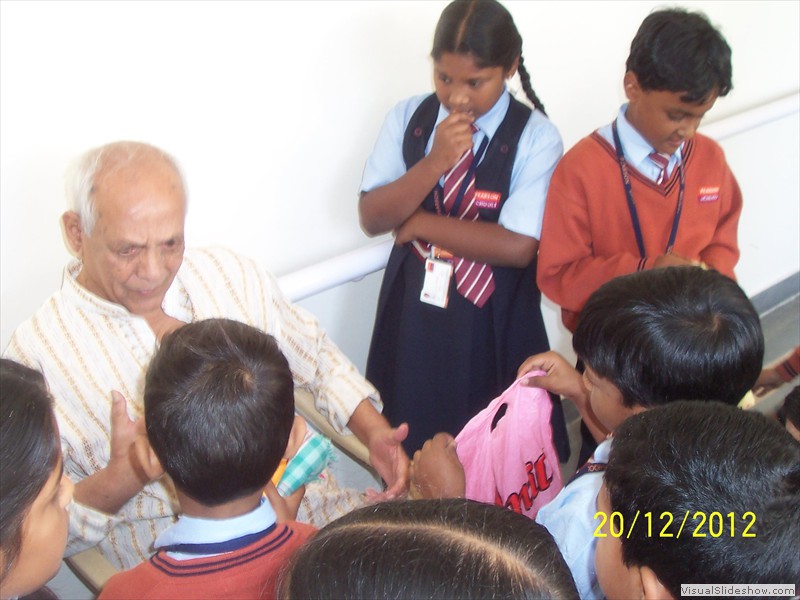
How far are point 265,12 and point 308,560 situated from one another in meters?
1.46

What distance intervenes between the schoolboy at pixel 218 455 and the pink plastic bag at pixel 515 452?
0.61 m

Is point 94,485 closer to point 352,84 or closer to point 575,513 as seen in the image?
point 575,513

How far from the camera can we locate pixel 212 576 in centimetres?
107

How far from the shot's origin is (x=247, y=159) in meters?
2.00

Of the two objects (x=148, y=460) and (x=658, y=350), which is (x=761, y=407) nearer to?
(x=658, y=350)

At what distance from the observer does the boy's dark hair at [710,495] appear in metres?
0.94

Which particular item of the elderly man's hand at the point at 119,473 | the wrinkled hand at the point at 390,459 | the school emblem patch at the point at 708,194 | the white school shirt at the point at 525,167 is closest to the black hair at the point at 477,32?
the white school shirt at the point at 525,167

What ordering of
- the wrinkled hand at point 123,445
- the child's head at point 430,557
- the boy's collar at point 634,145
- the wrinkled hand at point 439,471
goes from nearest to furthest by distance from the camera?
the child's head at point 430,557 → the wrinkled hand at point 123,445 → the wrinkled hand at point 439,471 → the boy's collar at point 634,145

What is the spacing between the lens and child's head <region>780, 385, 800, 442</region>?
145cm

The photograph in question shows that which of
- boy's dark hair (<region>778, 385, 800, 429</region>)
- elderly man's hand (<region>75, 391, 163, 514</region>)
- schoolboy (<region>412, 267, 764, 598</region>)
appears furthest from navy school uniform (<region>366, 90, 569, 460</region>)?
elderly man's hand (<region>75, 391, 163, 514</region>)

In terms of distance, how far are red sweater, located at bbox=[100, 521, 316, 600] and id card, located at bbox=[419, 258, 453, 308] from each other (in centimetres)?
107

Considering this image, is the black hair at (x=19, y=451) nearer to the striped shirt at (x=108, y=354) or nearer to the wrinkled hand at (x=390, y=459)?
the striped shirt at (x=108, y=354)

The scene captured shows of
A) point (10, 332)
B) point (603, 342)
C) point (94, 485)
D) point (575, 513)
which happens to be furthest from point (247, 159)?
point (575, 513)

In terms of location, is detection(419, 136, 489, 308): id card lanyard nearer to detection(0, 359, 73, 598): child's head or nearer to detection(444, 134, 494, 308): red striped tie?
detection(444, 134, 494, 308): red striped tie
